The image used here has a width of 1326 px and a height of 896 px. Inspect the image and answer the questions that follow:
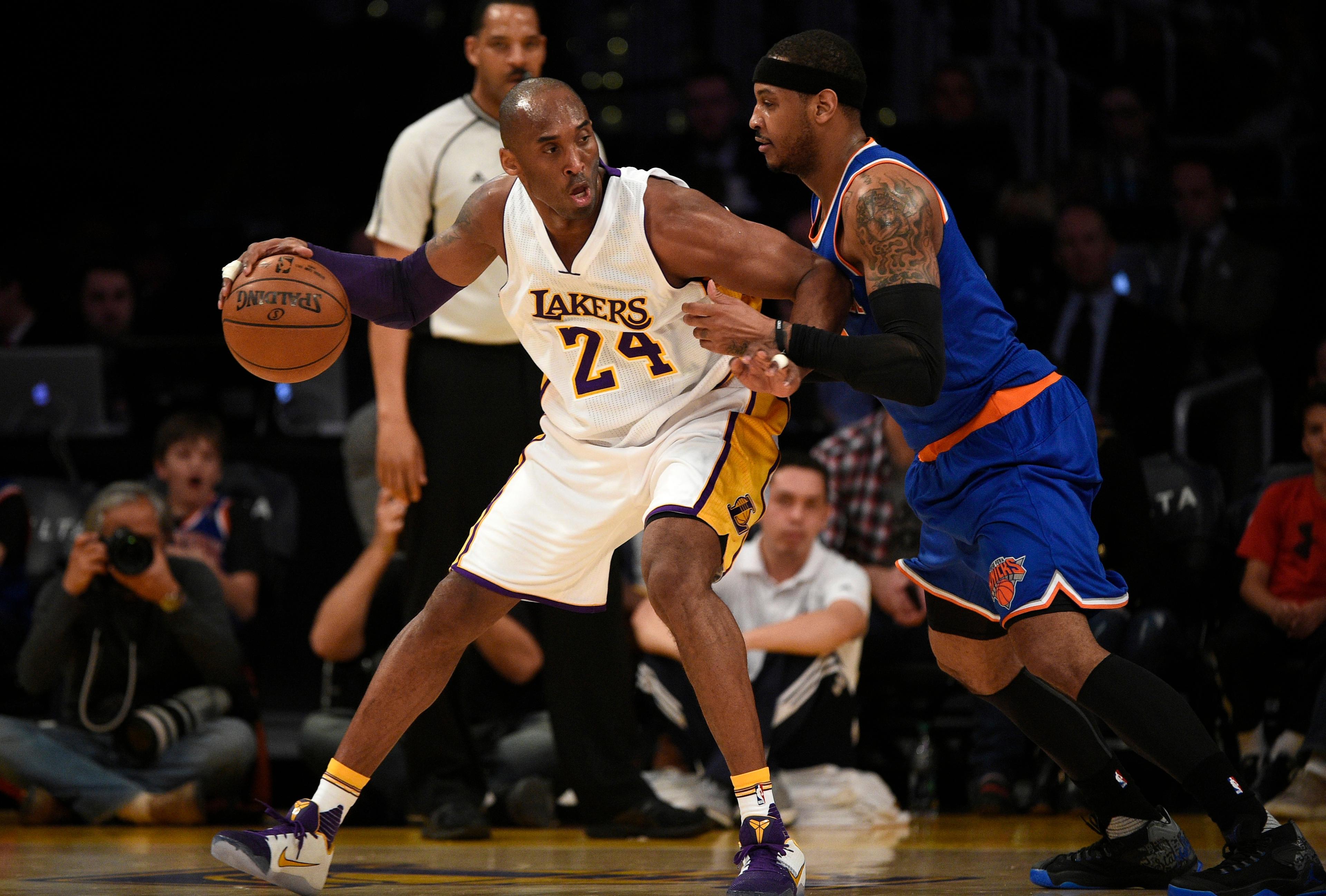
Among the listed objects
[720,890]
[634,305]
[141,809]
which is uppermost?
[634,305]

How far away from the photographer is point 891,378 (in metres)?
3.16

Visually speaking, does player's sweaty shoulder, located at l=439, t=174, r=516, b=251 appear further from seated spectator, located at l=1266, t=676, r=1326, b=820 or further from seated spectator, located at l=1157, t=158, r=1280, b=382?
seated spectator, located at l=1157, t=158, r=1280, b=382

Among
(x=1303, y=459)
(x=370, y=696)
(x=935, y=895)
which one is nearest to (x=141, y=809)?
(x=370, y=696)

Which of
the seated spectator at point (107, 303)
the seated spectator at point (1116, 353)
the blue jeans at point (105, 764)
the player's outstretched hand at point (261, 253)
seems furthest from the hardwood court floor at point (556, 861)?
the seated spectator at point (107, 303)

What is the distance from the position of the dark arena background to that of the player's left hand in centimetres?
128

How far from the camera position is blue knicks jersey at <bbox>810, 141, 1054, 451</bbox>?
3.48 metres

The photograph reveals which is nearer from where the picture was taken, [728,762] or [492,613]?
[728,762]

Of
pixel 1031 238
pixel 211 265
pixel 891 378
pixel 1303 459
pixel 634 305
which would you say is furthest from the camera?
pixel 211 265

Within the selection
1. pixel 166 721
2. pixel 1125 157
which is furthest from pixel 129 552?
pixel 1125 157

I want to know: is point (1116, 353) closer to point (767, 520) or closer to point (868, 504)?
point (868, 504)

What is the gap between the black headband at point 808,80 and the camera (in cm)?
352

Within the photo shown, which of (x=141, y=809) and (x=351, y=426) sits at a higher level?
(x=351, y=426)

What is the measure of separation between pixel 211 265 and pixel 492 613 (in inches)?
235

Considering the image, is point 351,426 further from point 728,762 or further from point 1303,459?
point 1303,459
